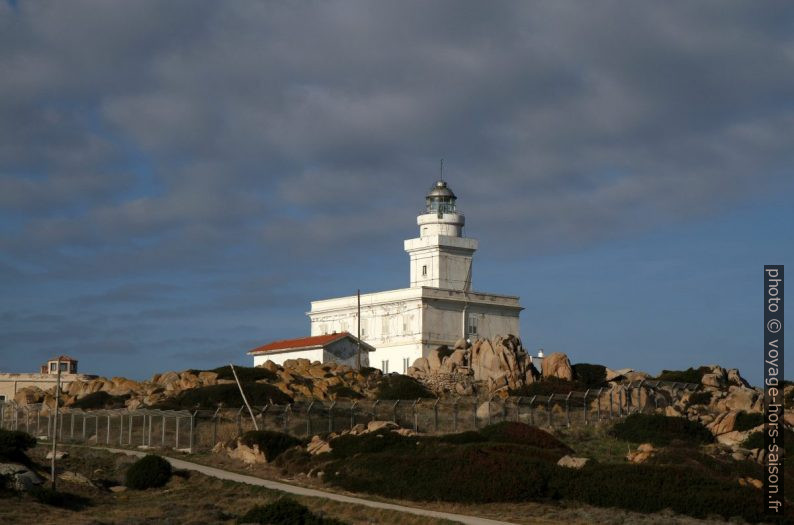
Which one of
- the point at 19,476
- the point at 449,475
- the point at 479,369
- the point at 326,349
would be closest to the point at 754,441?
the point at 449,475

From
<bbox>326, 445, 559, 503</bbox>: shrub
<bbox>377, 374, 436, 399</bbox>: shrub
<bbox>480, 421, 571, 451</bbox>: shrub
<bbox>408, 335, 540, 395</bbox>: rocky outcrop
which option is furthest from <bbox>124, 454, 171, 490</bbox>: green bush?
<bbox>408, 335, 540, 395</bbox>: rocky outcrop

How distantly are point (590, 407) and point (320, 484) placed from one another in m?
20.4

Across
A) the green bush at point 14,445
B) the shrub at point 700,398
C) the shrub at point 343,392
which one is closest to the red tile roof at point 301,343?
the shrub at point 343,392

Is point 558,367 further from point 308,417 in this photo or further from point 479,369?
point 308,417

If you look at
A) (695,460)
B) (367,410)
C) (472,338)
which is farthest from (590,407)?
(472,338)

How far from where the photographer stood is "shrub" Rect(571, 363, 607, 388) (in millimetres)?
67250

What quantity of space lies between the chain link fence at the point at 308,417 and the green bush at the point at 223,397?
178cm

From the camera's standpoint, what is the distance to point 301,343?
8450 cm

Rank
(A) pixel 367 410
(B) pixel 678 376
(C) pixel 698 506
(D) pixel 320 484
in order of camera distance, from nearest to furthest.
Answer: (C) pixel 698 506 → (D) pixel 320 484 → (A) pixel 367 410 → (B) pixel 678 376

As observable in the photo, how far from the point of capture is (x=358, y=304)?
3460 inches

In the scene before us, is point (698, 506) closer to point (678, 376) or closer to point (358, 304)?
point (678, 376)

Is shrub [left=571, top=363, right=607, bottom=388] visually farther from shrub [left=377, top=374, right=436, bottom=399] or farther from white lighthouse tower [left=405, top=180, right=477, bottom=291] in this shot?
white lighthouse tower [left=405, top=180, right=477, bottom=291]

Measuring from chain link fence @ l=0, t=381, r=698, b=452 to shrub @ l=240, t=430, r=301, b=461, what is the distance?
3403 millimetres

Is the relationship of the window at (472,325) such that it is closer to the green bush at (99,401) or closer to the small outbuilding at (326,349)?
the small outbuilding at (326,349)
